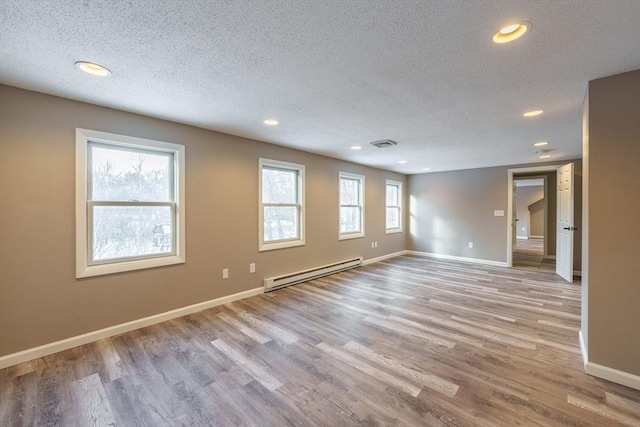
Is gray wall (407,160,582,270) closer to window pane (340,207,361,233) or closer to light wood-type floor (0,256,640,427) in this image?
window pane (340,207,361,233)

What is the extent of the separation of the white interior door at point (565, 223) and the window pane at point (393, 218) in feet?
10.8

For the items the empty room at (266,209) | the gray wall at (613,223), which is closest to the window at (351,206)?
the empty room at (266,209)

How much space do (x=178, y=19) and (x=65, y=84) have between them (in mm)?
1538

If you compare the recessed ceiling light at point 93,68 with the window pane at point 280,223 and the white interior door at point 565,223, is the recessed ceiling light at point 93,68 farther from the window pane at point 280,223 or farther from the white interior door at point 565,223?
the white interior door at point 565,223

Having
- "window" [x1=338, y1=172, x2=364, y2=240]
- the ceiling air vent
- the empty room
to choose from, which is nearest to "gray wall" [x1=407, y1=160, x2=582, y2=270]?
the empty room

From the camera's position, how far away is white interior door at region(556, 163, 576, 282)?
14.8ft

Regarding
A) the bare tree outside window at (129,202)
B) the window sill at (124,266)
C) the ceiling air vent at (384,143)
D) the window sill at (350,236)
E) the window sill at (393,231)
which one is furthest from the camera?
the window sill at (393,231)

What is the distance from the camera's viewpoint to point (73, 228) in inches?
Result: 98.1

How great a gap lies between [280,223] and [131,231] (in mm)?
2072

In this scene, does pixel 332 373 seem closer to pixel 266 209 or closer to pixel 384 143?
pixel 266 209

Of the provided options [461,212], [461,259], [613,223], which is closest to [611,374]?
[613,223]

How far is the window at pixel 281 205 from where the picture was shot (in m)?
4.17

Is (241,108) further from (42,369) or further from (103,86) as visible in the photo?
(42,369)

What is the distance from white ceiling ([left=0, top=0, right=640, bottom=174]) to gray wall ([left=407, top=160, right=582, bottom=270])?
3224mm
